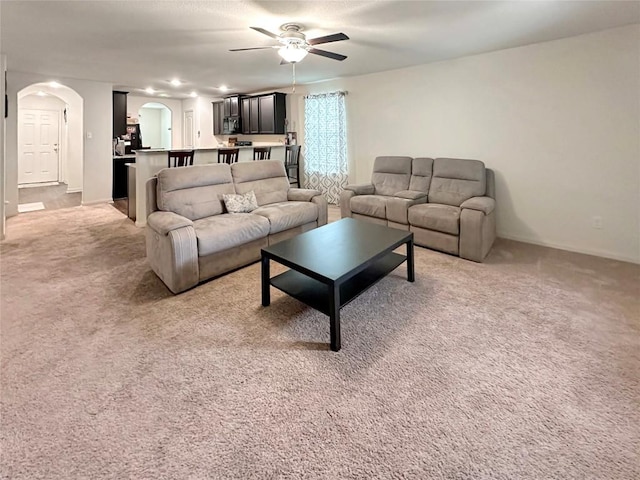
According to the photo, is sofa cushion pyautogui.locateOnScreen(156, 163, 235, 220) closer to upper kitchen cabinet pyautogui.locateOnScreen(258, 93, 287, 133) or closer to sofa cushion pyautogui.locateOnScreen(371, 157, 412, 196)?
sofa cushion pyautogui.locateOnScreen(371, 157, 412, 196)

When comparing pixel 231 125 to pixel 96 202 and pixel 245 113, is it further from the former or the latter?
pixel 96 202

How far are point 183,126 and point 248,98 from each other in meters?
2.97

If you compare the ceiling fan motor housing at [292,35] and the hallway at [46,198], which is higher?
the ceiling fan motor housing at [292,35]

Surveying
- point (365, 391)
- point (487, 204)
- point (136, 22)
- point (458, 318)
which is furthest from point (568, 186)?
point (136, 22)

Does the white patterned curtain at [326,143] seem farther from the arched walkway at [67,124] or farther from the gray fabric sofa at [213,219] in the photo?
the arched walkway at [67,124]

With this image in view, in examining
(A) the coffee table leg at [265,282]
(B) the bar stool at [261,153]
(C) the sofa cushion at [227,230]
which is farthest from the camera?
(B) the bar stool at [261,153]

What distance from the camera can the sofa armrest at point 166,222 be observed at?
9.57ft

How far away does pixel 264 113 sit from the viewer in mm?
7371

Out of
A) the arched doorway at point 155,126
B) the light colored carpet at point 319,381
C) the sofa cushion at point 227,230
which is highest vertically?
the arched doorway at point 155,126

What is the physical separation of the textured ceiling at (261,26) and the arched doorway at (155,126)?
6238 millimetres

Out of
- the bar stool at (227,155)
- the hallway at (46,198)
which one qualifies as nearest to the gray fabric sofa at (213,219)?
the bar stool at (227,155)

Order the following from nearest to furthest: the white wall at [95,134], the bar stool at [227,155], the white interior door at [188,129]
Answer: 1. the bar stool at [227,155]
2. the white wall at [95,134]
3. the white interior door at [188,129]

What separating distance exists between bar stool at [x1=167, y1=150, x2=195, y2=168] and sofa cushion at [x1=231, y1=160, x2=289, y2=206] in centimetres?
107

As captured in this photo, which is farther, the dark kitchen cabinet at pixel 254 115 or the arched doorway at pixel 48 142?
the arched doorway at pixel 48 142
